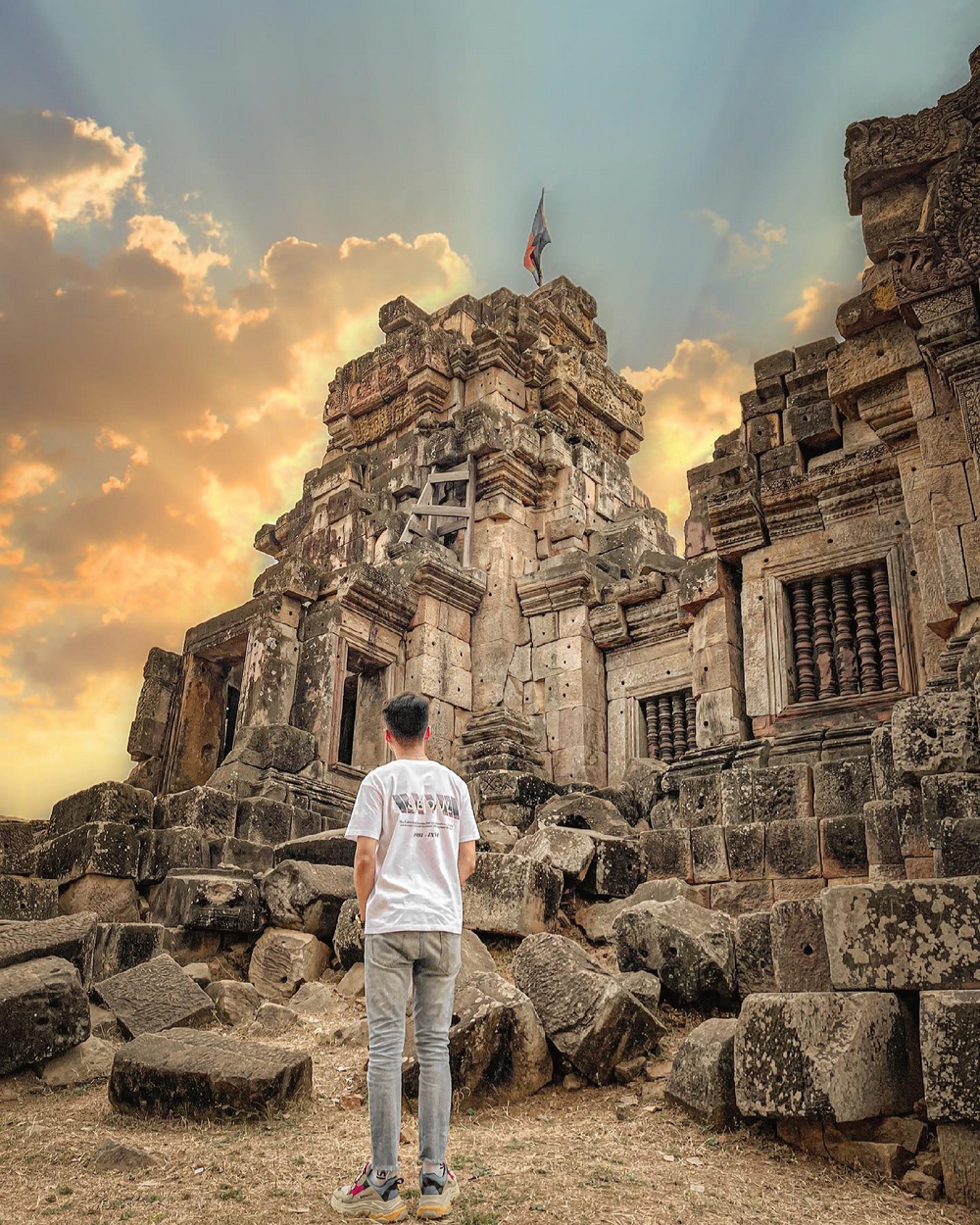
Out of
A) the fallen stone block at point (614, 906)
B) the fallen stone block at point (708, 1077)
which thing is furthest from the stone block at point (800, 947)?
the fallen stone block at point (614, 906)

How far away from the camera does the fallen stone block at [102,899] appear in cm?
859

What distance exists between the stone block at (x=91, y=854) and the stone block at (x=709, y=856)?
5069mm

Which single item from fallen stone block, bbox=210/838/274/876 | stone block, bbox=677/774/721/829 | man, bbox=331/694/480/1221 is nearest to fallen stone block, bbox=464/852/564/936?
stone block, bbox=677/774/721/829

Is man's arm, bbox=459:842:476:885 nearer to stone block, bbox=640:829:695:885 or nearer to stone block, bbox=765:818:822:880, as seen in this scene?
stone block, bbox=765:818:822:880

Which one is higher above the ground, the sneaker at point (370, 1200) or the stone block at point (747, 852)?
the stone block at point (747, 852)

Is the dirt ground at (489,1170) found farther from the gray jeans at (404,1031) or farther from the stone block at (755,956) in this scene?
the stone block at (755,956)

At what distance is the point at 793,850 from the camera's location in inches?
277

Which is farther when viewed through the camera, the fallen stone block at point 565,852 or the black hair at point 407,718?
the fallen stone block at point 565,852

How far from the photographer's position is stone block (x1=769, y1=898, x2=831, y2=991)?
15.1 feet

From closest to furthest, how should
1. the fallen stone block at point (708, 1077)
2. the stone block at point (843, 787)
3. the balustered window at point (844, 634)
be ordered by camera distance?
the fallen stone block at point (708, 1077) → the stone block at point (843, 787) → the balustered window at point (844, 634)

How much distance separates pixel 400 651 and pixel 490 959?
8448 mm

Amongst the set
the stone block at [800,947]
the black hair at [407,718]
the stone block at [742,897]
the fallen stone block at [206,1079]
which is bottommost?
the fallen stone block at [206,1079]

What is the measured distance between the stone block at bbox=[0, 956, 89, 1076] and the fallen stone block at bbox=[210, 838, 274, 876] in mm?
3873

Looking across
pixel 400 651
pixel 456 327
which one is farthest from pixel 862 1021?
pixel 456 327
